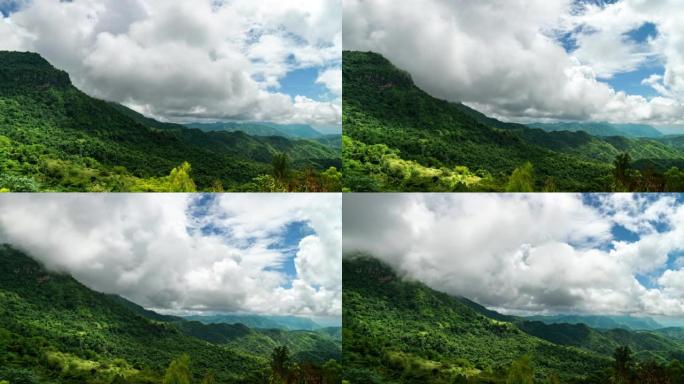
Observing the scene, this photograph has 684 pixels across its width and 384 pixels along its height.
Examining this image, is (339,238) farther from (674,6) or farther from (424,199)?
(674,6)

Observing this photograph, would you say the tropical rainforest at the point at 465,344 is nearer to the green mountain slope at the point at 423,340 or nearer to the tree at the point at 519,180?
the green mountain slope at the point at 423,340

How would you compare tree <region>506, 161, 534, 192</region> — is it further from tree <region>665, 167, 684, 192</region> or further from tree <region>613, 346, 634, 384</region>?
tree <region>613, 346, 634, 384</region>

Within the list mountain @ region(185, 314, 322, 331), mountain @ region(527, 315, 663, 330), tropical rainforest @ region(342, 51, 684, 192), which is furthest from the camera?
mountain @ region(185, 314, 322, 331)

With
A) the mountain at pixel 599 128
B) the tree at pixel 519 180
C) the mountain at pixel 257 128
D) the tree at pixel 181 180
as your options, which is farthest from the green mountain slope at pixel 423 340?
the mountain at pixel 599 128

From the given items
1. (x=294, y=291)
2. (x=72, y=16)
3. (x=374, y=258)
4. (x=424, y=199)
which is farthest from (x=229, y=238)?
(x=72, y=16)

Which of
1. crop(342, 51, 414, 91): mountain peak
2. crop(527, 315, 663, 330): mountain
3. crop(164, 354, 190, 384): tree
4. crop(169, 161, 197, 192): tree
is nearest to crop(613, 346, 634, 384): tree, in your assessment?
crop(527, 315, 663, 330): mountain
